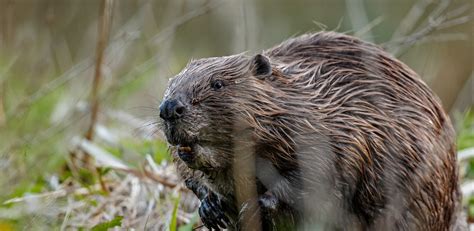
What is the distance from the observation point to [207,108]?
3707 millimetres

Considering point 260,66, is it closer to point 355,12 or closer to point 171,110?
point 171,110

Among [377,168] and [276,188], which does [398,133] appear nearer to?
[377,168]

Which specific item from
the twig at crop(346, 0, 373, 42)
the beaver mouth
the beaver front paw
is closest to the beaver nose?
the beaver mouth

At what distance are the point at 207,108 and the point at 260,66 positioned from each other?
347 millimetres

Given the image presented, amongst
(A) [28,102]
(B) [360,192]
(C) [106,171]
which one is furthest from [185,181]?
(A) [28,102]

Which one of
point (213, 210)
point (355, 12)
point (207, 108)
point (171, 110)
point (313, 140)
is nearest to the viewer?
point (171, 110)

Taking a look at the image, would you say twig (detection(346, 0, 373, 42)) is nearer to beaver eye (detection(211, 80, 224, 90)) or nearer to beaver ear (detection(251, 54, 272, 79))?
beaver ear (detection(251, 54, 272, 79))

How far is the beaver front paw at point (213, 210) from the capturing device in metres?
4.04

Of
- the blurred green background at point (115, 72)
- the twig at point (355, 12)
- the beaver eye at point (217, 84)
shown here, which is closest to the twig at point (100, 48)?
the blurred green background at point (115, 72)

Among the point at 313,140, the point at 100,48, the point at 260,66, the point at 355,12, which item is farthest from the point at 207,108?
the point at 355,12

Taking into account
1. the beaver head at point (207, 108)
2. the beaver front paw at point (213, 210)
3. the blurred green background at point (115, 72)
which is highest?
the beaver head at point (207, 108)

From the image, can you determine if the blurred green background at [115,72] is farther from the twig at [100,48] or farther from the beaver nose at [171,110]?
the beaver nose at [171,110]

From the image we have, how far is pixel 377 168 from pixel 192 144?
2.73ft

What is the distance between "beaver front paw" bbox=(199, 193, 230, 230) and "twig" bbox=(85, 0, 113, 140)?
1.41m
